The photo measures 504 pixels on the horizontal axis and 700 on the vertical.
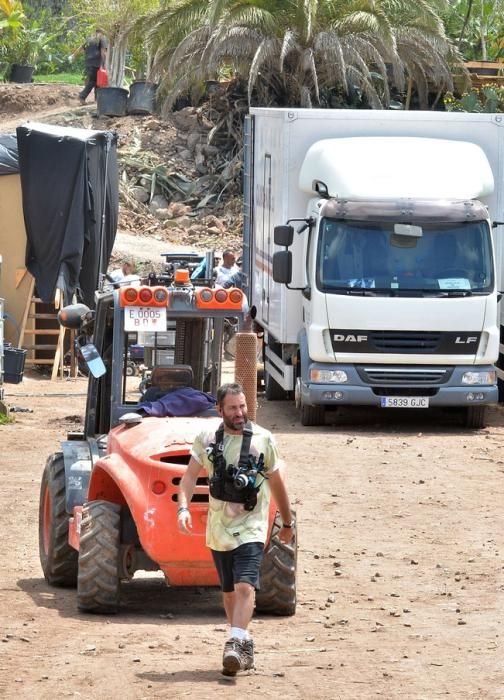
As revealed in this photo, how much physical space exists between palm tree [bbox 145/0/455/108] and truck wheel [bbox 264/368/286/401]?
11579mm

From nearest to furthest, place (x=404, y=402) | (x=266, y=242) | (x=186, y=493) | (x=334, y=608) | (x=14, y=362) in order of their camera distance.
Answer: (x=186, y=493), (x=334, y=608), (x=404, y=402), (x=266, y=242), (x=14, y=362)

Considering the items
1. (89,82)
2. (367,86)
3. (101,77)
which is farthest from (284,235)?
(89,82)

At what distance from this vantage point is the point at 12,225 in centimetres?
2439

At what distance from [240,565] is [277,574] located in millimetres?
1224

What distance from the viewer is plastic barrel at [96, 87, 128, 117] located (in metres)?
37.7

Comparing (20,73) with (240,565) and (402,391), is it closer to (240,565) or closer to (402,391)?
(402,391)

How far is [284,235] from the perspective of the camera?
18344 mm

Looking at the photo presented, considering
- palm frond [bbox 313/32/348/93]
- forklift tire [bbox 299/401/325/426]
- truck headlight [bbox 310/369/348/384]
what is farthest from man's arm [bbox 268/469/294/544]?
palm frond [bbox 313/32/348/93]

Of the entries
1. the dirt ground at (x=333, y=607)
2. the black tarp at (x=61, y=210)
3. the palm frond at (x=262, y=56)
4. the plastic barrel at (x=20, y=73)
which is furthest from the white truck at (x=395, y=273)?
the plastic barrel at (x=20, y=73)

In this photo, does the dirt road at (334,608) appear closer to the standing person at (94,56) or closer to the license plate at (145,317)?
the license plate at (145,317)

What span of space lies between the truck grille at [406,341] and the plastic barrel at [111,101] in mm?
20924

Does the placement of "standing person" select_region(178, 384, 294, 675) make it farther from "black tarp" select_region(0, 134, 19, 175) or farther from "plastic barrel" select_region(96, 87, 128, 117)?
"plastic barrel" select_region(96, 87, 128, 117)

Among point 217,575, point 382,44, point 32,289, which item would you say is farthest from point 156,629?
point 382,44

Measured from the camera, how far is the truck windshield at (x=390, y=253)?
17.9 m
